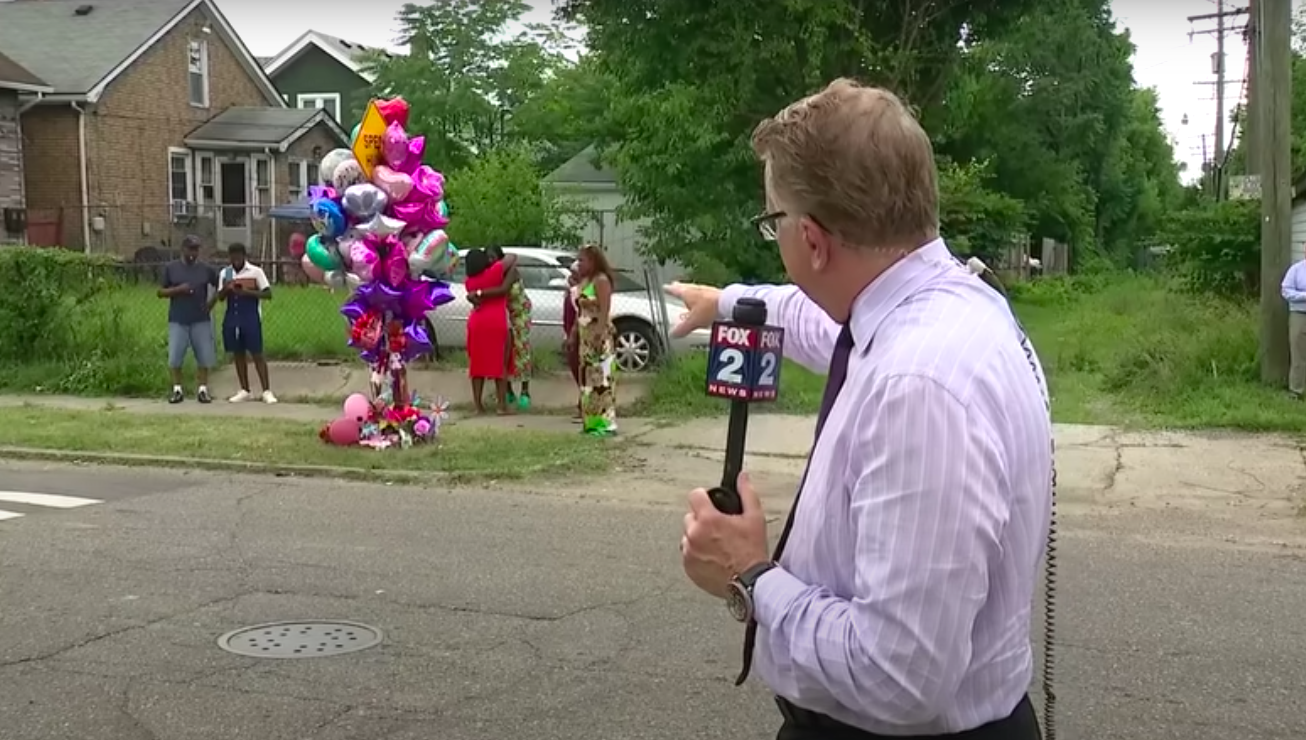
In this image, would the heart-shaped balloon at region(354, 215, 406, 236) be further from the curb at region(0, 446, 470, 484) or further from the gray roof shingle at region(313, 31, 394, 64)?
the gray roof shingle at region(313, 31, 394, 64)

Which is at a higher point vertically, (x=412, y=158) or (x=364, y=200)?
(x=412, y=158)

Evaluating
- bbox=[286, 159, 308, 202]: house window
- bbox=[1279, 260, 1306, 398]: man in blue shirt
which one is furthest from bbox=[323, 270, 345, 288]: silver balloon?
bbox=[286, 159, 308, 202]: house window

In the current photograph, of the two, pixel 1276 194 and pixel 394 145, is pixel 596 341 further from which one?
pixel 1276 194

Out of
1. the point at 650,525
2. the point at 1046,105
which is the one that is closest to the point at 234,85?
the point at 1046,105

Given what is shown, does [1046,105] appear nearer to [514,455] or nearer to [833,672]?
[514,455]


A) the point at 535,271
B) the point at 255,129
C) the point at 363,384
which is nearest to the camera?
the point at 363,384

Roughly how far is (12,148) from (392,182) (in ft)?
82.4

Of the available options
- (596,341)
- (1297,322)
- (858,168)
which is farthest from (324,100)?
(858,168)

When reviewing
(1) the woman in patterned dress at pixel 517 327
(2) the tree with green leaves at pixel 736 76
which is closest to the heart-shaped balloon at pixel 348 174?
(1) the woman in patterned dress at pixel 517 327

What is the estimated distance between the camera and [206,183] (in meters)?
37.2

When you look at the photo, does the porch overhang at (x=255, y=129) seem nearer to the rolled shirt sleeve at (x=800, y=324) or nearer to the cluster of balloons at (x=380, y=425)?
the cluster of balloons at (x=380, y=425)

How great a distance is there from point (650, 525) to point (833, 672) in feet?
22.3

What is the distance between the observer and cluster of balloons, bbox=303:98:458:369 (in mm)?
10648

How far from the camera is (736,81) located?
60.7ft
